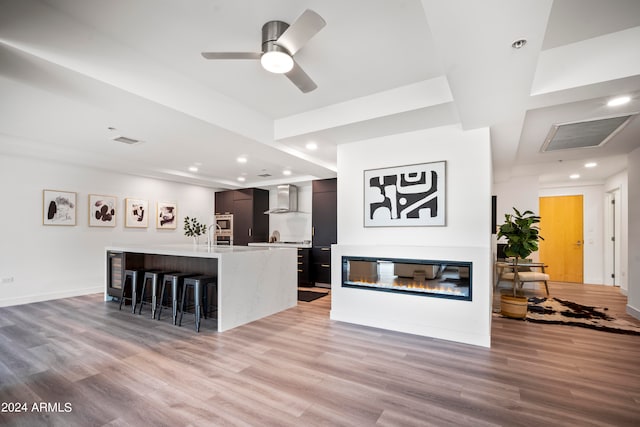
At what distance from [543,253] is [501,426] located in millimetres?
7265

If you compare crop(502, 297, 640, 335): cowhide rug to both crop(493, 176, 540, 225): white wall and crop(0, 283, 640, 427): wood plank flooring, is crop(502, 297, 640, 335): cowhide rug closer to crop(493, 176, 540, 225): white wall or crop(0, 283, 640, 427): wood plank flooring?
crop(0, 283, 640, 427): wood plank flooring

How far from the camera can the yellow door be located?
7223mm

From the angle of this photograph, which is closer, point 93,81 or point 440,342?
point 93,81

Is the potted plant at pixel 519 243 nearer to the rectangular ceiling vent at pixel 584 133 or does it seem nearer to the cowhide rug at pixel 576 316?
the cowhide rug at pixel 576 316

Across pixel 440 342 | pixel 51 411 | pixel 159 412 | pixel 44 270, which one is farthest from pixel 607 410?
pixel 44 270

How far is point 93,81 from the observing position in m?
2.36

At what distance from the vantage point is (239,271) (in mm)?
3834

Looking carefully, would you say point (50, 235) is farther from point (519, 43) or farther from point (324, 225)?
point (519, 43)

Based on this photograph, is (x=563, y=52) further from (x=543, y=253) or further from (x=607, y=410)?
(x=543, y=253)

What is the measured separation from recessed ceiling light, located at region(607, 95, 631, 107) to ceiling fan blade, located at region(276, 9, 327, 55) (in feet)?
9.20

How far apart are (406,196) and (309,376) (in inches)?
93.1

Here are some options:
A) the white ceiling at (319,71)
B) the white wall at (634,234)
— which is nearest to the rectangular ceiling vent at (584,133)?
the white ceiling at (319,71)

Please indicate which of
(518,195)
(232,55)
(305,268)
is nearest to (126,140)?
(232,55)

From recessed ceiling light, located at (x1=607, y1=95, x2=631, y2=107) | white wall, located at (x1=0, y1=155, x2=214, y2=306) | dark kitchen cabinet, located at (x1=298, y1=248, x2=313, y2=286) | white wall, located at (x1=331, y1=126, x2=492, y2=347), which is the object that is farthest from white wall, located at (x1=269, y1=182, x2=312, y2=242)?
recessed ceiling light, located at (x1=607, y1=95, x2=631, y2=107)
